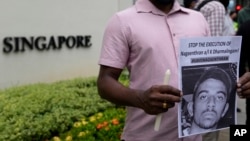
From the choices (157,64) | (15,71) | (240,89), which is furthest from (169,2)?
(15,71)

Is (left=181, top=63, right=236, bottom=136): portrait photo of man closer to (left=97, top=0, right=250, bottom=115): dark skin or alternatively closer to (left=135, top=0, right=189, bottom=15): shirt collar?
(left=97, top=0, right=250, bottom=115): dark skin

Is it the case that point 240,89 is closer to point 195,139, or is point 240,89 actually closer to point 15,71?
point 195,139

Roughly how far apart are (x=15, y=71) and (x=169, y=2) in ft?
16.0

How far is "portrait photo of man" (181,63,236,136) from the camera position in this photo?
2.21 metres

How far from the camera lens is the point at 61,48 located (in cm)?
744

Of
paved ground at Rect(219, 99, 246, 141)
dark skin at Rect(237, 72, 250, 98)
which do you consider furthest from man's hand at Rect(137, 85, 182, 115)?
paved ground at Rect(219, 99, 246, 141)

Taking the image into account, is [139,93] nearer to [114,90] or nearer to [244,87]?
[114,90]

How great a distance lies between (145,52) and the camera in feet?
7.64

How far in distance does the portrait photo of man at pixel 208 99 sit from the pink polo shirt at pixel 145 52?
12 cm

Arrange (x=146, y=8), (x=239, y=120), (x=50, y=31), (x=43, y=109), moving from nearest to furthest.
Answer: (x=146, y=8) < (x=43, y=109) < (x=239, y=120) < (x=50, y=31)

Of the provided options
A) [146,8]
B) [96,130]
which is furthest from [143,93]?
[96,130]

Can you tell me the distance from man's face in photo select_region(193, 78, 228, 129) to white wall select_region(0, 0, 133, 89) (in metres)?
4.80

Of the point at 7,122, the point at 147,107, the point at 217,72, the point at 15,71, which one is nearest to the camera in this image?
the point at 147,107

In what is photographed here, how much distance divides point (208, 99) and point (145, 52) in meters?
0.35
